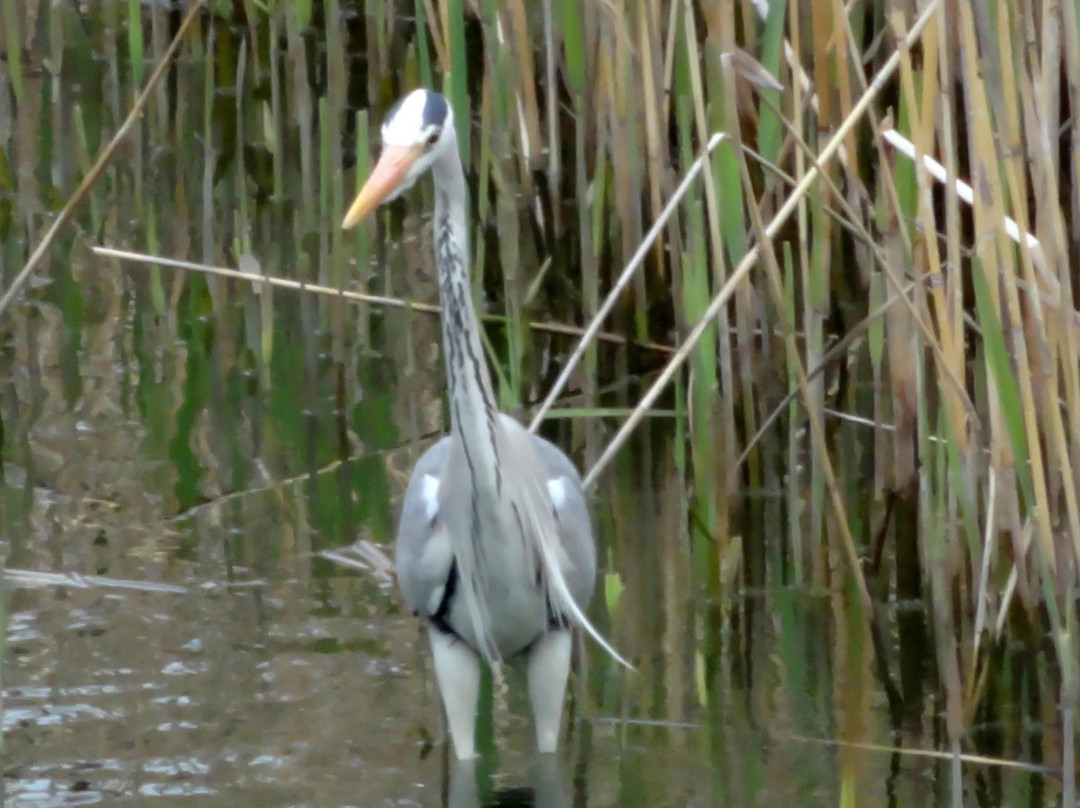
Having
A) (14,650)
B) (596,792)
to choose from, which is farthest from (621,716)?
(14,650)

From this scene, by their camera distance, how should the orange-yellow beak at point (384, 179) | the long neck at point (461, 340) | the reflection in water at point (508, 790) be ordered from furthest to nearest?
the reflection in water at point (508, 790)
the long neck at point (461, 340)
the orange-yellow beak at point (384, 179)

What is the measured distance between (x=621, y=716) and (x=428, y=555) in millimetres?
409

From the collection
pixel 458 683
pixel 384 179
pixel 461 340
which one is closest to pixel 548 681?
pixel 458 683

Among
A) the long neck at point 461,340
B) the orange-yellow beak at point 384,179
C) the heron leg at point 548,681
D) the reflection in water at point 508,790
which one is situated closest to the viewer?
the orange-yellow beak at point 384,179

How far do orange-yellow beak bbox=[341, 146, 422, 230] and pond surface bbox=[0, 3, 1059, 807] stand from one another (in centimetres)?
61

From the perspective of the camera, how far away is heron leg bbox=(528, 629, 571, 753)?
2.81 metres

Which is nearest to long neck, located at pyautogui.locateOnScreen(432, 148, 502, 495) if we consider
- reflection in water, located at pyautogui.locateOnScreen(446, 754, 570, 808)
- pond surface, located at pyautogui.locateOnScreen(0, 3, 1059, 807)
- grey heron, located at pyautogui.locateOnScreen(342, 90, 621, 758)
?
grey heron, located at pyautogui.locateOnScreen(342, 90, 621, 758)

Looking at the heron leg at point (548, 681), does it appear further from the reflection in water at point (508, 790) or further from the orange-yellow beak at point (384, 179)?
the orange-yellow beak at point (384, 179)

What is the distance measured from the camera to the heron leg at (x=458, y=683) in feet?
9.16

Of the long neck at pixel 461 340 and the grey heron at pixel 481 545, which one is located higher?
the long neck at pixel 461 340

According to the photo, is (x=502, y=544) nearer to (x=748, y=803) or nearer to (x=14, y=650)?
(x=748, y=803)

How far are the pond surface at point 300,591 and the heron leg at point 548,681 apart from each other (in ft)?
0.18

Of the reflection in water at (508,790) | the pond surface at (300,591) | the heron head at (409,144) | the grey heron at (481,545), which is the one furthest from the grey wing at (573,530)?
the heron head at (409,144)

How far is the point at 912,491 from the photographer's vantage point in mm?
2988
